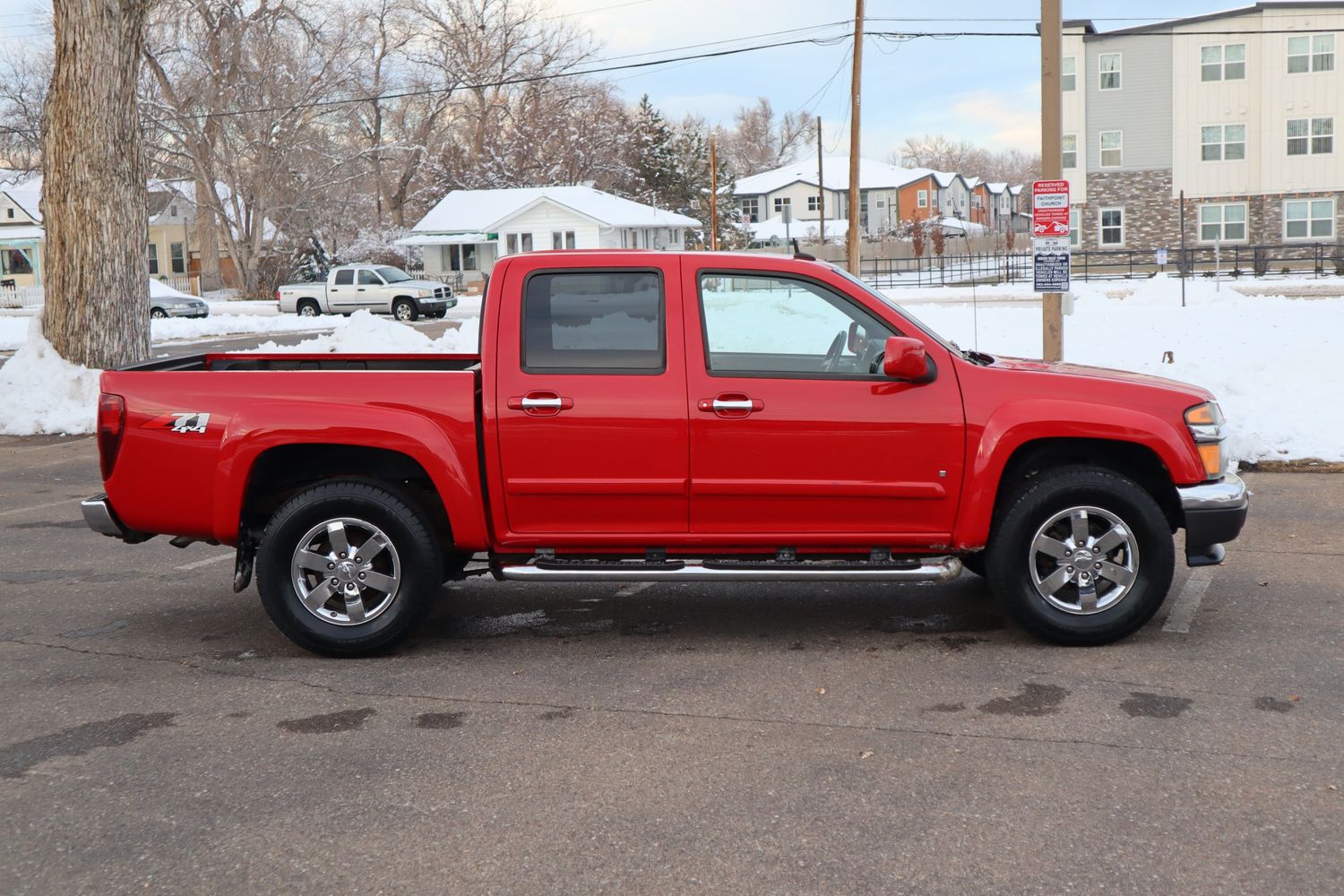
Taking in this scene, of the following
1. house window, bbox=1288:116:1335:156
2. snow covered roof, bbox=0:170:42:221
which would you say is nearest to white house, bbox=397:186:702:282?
snow covered roof, bbox=0:170:42:221

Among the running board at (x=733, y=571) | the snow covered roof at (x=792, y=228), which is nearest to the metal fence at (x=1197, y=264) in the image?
the snow covered roof at (x=792, y=228)

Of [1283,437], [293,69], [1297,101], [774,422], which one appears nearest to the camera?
[774,422]

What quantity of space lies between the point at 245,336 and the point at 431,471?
103 ft


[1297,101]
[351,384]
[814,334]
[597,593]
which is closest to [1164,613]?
[814,334]

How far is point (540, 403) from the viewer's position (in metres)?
5.95

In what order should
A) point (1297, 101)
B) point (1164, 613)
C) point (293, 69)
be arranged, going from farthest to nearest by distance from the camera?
point (293, 69)
point (1297, 101)
point (1164, 613)

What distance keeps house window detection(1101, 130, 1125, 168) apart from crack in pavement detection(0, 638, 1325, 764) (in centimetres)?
4825

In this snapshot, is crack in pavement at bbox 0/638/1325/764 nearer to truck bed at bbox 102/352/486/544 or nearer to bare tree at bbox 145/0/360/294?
truck bed at bbox 102/352/486/544

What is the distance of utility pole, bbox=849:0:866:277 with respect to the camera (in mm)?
30266

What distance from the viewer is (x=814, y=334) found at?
245 inches

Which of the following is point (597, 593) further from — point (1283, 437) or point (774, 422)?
point (1283, 437)

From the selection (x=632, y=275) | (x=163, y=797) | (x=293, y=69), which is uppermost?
(x=293, y=69)

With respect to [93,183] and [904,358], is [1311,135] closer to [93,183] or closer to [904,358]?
[93,183]

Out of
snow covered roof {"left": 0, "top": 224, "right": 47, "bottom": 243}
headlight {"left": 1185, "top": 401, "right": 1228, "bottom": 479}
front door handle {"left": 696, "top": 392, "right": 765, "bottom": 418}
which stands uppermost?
snow covered roof {"left": 0, "top": 224, "right": 47, "bottom": 243}
